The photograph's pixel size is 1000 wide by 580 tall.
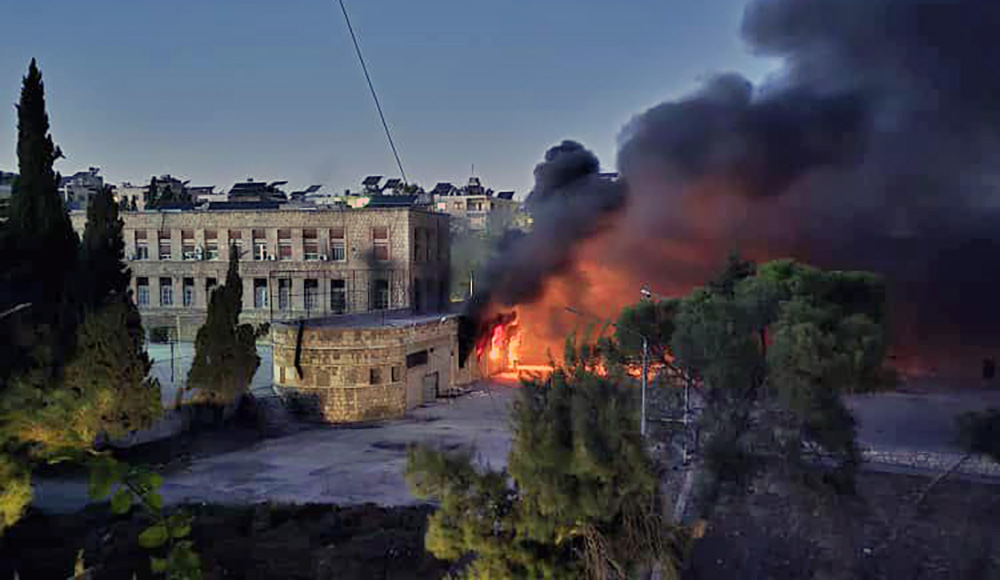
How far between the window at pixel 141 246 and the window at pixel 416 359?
893 inches

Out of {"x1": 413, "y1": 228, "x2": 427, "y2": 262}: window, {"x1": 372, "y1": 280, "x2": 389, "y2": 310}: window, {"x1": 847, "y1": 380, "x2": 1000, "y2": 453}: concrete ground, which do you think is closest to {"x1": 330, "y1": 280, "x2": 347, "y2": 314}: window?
{"x1": 372, "y1": 280, "x2": 389, "y2": 310}: window

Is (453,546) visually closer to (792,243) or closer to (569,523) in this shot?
(569,523)

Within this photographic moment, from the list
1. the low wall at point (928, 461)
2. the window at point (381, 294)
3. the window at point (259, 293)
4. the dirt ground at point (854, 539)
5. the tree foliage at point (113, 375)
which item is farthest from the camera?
the window at point (259, 293)

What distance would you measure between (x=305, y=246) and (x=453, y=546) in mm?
36443

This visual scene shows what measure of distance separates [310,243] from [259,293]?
4702 millimetres

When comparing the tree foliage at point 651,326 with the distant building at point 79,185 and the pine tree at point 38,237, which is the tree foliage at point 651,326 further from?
the distant building at point 79,185

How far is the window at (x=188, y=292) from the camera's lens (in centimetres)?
4706

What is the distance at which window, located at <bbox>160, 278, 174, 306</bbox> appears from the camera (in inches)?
1864

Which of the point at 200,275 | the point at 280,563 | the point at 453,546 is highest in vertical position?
the point at 200,275

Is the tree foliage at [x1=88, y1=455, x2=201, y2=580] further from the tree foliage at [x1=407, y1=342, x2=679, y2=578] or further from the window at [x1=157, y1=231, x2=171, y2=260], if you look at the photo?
the window at [x1=157, y1=231, x2=171, y2=260]

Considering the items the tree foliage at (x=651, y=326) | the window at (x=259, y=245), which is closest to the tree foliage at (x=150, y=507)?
the tree foliage at (x=651, y=326)

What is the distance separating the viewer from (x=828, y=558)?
16000mm

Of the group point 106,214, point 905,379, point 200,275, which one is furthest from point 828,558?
point 200,275

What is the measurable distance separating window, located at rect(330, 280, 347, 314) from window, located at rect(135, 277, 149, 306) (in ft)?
38.9
